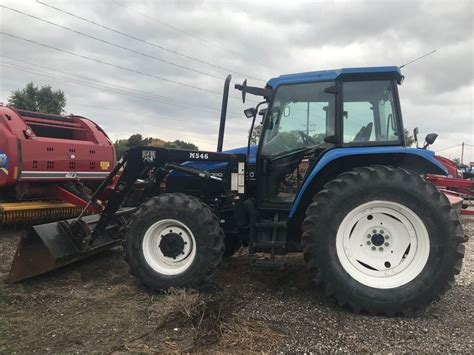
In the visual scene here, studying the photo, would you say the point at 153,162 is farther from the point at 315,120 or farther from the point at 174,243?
the point at 315,120

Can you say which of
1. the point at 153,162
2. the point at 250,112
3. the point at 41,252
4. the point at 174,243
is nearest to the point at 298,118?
the point at 250,112

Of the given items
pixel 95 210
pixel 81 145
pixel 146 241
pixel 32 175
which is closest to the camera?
pixel 146 241

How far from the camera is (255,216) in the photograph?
4.66 metres

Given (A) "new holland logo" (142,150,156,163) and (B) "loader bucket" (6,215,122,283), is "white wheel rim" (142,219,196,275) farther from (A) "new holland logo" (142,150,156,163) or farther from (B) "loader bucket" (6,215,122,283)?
(B) "loader bucket" (6,215,122,283)

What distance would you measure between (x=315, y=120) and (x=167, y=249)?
2.09m

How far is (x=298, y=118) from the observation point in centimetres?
469

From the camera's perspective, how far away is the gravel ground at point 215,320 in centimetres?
318

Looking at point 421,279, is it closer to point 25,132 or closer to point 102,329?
point 102,329

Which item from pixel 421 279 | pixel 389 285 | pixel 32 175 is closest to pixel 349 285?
pixel 389 285

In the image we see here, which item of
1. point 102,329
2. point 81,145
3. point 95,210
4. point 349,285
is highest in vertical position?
point 81,145

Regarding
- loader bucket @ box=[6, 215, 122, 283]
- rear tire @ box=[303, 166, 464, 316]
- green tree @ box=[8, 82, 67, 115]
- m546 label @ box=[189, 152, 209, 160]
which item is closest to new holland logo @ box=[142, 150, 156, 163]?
m546 label @ box=[189, 152, 209, 160]

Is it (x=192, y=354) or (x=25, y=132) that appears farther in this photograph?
(x=25, y=132)

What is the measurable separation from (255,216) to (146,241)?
46.9 inches

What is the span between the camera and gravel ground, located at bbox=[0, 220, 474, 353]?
3178 millimetres
